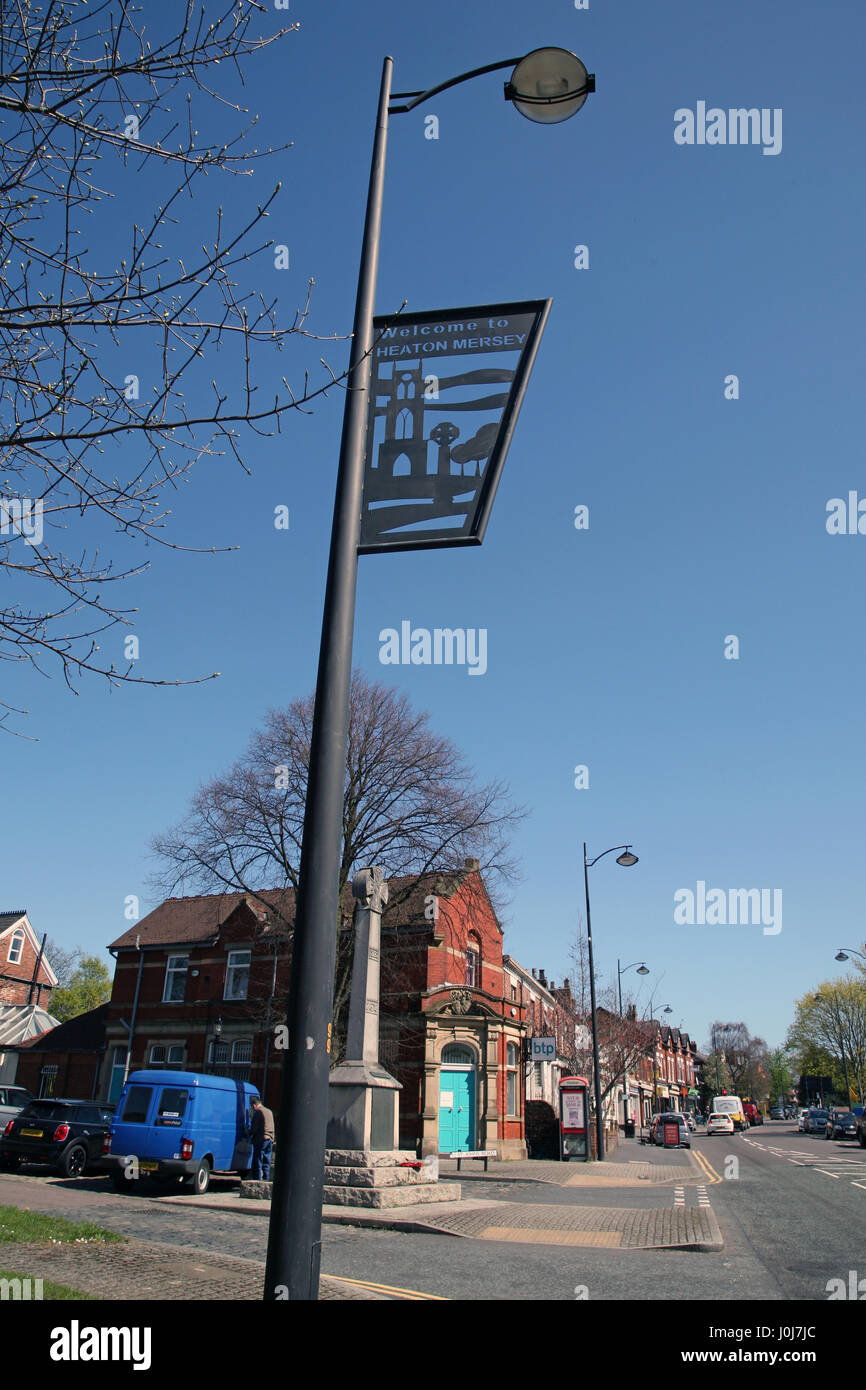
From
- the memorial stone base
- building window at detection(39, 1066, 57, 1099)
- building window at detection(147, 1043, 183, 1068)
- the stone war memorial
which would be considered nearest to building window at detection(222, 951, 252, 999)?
building window at detection(147, 1043, 183, 1068)

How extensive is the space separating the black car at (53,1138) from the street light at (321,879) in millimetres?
18265

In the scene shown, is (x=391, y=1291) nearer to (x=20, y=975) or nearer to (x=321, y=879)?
(x=321, y=879)

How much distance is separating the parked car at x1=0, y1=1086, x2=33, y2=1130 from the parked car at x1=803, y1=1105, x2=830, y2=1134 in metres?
57.7

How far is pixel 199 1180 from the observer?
15914 millimetres

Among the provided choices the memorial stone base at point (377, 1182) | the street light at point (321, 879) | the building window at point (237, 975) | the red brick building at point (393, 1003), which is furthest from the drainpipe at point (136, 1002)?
the street light at point (321, 879)

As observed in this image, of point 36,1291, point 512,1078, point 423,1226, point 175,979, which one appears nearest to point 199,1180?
point 423,1226

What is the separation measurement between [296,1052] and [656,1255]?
871cm

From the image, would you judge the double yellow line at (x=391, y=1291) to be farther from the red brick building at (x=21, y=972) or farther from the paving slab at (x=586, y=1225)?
the red brick building at (x=21, y=972)

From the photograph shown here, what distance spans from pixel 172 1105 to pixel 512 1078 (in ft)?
67.3

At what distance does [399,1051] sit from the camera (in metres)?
30.4

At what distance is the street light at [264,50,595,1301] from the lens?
3.32 meters

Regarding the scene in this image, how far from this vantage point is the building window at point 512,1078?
109 feet
